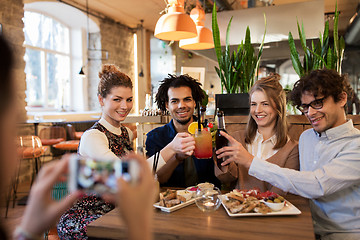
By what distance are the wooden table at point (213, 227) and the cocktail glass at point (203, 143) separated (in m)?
0.37

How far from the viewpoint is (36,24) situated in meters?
6.60

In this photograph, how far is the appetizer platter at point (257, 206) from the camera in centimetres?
128

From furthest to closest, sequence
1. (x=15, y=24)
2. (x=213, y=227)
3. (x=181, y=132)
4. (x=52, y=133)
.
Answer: (x=52, y=133), (x=15, y=24), (x=181, y=132), (x=213, y=227)

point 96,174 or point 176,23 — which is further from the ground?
point 176,23

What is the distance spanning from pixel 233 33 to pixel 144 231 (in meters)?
4.55

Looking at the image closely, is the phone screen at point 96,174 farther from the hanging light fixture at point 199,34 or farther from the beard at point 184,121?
the hanging light fixture at point 199,34

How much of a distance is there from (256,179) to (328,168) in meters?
0.58

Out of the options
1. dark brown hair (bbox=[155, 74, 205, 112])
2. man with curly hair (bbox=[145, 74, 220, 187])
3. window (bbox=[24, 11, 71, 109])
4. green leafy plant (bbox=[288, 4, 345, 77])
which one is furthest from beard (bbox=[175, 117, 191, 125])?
window (bbox=[24, 11, 71, 109])

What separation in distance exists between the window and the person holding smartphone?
16.7 ft

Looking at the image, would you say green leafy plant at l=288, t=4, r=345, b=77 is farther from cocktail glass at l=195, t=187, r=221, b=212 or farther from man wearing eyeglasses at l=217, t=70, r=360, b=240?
cocktail glass at l=195, t=187, r=221, b=212

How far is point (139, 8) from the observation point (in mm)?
7391

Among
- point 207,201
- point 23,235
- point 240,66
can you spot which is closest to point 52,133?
point 240,66

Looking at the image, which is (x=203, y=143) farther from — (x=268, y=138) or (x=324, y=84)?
(x=324, y=84)

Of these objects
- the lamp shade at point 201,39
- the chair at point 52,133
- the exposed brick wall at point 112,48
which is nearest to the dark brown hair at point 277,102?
the lamp shade at point 201,39
